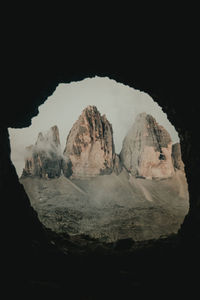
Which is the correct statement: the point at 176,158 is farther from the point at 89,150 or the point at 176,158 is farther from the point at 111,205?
the point at 89,150

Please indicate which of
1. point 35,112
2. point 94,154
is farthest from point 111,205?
point 35,112

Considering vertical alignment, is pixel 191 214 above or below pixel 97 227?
above

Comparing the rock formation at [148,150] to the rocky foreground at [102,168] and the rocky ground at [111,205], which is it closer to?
the rocky foreground at [102,168]

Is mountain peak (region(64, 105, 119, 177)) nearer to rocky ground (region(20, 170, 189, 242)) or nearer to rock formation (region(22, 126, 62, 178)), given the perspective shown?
rocky ground (region(20, 170, 189, 242))

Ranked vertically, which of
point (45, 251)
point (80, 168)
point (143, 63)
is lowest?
point (80, 168)

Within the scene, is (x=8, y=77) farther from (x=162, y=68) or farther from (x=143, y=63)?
(x=162, y=68)

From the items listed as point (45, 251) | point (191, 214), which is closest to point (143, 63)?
point (191, 214)
